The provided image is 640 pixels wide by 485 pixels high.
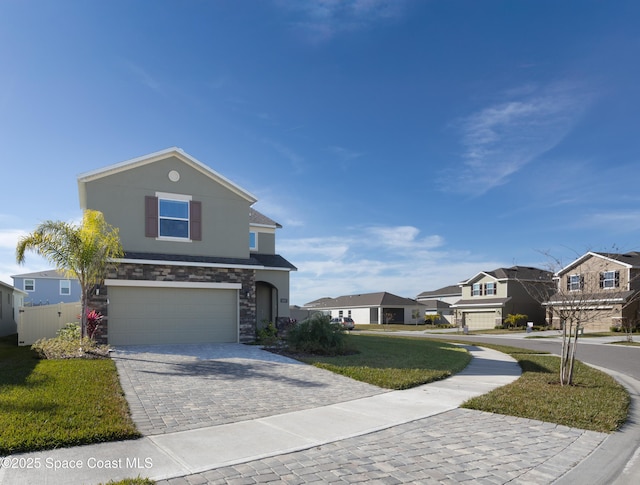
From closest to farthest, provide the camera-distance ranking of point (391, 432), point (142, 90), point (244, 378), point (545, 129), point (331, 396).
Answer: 1. point (391, 432)
2. point (331, 396)
3. point (244, 378)
4. point (142, 90)
5. point (545, 129)

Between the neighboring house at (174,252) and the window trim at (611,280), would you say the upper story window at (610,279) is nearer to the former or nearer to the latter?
the window trim at (611,280)

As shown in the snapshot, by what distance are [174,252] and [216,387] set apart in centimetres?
921

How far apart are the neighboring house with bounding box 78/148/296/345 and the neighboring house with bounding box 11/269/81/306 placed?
29049 mm

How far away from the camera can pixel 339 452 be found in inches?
209

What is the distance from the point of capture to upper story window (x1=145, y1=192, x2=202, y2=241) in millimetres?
16906

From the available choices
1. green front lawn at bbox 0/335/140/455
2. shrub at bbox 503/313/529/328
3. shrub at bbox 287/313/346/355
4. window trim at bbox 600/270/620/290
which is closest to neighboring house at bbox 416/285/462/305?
shrub at bbox 503/313/529/328

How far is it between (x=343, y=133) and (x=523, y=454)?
14295 mm

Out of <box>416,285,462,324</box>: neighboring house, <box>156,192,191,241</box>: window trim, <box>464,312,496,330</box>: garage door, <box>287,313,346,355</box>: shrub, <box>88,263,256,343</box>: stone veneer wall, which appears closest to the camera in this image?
<box>287,313,346,355</box>: shrub

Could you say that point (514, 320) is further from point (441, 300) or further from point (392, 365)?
point (392, 365)

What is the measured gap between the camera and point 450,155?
64.3 feet

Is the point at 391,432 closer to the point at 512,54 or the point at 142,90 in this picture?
the point at 142,90

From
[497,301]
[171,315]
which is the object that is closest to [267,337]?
[171,315]

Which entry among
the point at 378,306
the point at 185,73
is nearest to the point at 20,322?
the point at 185,73

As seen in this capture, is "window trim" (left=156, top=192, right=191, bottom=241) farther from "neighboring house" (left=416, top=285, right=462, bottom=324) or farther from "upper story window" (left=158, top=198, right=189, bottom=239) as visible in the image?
"neighboring house" (left=416, top=285, right=462, bottom=324)
